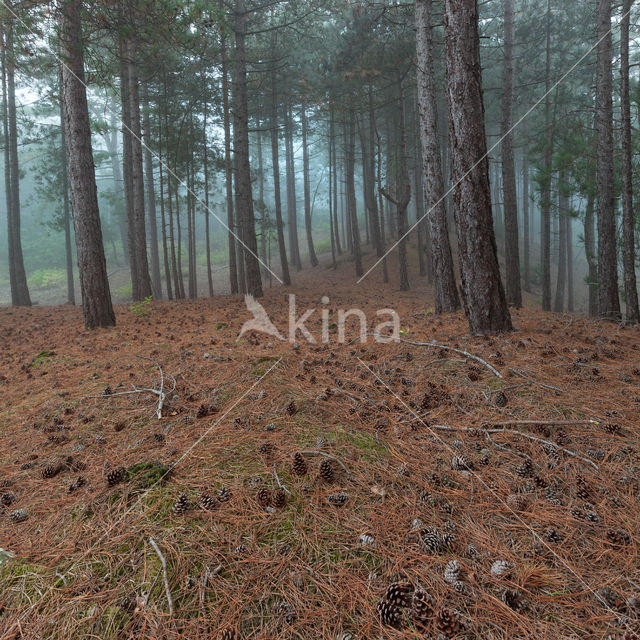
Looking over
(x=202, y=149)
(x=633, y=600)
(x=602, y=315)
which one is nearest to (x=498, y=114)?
(x=202, y=149)

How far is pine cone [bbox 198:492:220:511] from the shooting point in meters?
1.90

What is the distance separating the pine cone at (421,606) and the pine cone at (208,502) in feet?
3.23

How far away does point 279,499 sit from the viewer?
1.92 m

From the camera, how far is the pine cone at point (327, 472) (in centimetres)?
210

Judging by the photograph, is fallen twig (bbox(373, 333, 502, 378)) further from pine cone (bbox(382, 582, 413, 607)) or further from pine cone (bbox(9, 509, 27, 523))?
pine cone (bbox(9, 509, 27, 523))

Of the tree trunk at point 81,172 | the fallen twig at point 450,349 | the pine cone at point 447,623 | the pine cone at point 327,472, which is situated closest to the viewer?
the pine cone at point 447,623

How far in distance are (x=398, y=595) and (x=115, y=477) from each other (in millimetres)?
1553

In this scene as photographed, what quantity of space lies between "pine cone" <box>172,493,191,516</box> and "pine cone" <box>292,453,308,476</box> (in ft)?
1.84

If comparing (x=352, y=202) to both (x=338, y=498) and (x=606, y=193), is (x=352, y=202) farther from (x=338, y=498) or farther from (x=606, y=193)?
(x=338, y=498)

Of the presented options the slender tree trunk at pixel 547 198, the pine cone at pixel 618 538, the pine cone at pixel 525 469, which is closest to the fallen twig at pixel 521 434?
the pine cone at pixel 525 469

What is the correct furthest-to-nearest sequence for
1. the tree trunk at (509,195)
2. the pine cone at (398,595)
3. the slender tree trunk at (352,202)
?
the slender tree trunk at (352,202) → the tree trunk at (509,195) → the pine cone at (398,595)

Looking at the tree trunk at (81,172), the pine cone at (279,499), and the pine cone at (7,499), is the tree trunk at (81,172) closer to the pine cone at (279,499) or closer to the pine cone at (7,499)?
the pine cone at (7,499)

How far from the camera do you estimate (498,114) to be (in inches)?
880

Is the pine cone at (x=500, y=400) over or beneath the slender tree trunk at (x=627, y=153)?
beneath
